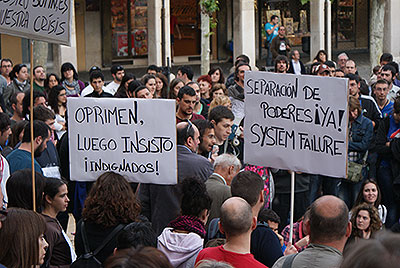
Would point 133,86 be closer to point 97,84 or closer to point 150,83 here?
point 150,83

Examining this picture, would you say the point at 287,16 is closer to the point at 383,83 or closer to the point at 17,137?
the point at 383,83

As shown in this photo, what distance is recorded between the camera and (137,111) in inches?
245

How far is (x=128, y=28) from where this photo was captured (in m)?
25.3

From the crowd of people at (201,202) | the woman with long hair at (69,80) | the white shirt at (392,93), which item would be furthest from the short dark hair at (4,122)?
the white shirt at (392,93)

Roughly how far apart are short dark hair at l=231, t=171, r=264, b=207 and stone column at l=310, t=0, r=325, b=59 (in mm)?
17347

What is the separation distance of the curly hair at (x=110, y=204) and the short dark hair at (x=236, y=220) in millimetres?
859

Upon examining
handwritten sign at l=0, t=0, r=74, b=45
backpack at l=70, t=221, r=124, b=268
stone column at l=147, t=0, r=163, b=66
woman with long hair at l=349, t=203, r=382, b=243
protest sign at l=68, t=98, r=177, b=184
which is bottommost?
woman with long hair at l=349, t=203, r=382, b=243

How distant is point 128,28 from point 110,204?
68.3ft

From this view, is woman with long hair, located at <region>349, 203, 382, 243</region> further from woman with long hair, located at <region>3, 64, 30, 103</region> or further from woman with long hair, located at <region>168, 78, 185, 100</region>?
woman with long hair, located at <region>3, 64, 30, 103</region>

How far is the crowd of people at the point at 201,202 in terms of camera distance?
13.6 feet

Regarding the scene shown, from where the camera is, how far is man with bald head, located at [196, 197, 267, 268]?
4312mm

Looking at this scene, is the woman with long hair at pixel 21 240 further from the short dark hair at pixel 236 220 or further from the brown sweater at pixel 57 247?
the short dark hair at pixel 236 220

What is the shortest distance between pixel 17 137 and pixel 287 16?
848 inches

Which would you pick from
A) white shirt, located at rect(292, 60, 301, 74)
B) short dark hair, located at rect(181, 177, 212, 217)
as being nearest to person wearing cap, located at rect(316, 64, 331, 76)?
white shirt, located at rect(292, 60, 301, 74)
